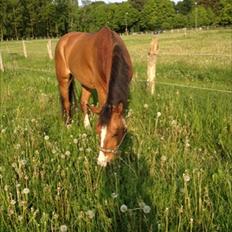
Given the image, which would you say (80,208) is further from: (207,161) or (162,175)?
(207,161)

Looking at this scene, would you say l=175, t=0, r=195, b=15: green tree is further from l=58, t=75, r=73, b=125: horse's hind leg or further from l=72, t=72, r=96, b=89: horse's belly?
l=72, t=72, r=96, b=89: horse's belly

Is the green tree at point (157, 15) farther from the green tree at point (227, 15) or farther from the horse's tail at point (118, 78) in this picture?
the horse's tail at point (118, 78)

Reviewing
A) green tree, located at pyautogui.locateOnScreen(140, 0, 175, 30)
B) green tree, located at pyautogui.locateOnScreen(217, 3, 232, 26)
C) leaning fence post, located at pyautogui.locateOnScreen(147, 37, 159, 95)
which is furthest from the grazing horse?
green tree, located at pyautogui.locateOnScreen(140, 0, 175, 30)

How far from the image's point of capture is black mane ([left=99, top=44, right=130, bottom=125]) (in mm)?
4180

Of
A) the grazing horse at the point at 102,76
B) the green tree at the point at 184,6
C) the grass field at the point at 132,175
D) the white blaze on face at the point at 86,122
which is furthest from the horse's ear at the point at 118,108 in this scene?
the green tree at the point at 184,6

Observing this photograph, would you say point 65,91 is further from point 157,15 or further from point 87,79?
point 157,15

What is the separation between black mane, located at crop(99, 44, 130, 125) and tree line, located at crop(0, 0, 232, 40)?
59954mm

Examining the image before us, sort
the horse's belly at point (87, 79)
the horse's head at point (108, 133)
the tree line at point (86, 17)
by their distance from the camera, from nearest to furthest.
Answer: the horse's head at point (108, 133), the horse's belly at point (87, 79), the tree line at point (86, 17)

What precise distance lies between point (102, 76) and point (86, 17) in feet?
305

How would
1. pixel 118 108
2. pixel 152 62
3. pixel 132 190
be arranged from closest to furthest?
pixel 132 190
pixel 118 108
pixel 152 62

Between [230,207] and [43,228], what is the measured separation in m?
1.55

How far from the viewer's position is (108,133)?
4.11m

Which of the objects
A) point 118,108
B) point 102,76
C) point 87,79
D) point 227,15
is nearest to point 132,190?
point 118,108

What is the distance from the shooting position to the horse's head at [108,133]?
4113 mm
